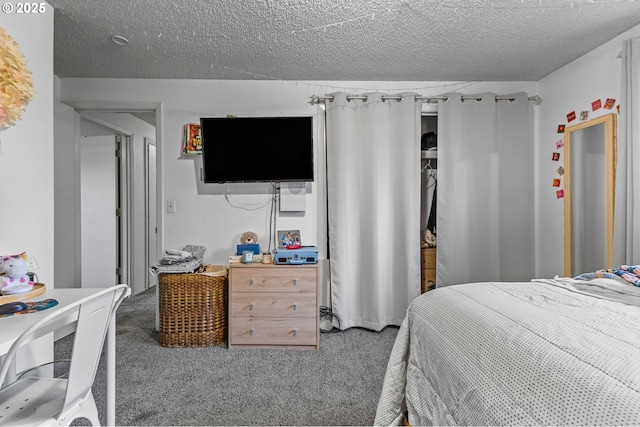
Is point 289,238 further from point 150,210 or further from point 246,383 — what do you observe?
point 150,210

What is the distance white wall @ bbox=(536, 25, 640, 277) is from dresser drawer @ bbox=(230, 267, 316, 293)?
2251mm

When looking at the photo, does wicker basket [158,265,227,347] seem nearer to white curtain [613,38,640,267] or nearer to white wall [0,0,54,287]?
white wall [0,0,54,287]

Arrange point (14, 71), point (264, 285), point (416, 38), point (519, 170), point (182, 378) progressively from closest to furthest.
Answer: point (14, 71)
point (182, 378)
point (416, 38)
point (264, 285)
point (519, 170)

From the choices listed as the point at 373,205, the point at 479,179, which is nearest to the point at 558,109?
the point at 479,179

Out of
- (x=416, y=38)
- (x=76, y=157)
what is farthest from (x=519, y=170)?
(x=76, y=157)

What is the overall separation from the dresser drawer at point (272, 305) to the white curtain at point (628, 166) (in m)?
2.15

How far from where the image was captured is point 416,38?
2.42m

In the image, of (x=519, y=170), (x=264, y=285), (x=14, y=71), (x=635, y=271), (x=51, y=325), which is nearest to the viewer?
(x=51, y=325)

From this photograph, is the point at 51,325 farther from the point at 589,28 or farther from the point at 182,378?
the point at 589,28

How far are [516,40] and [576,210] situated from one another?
1.48 m

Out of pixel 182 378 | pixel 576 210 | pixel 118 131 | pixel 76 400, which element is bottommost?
pixel 182 378

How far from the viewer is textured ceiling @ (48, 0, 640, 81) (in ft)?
6.70

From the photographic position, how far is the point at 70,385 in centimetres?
108

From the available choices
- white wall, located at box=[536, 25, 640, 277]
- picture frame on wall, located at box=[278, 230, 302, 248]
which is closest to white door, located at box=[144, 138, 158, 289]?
picture frame on wall, located at box=[278, 230, 302, 248]
